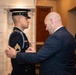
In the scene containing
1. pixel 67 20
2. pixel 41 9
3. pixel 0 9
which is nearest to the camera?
pixel 0 9

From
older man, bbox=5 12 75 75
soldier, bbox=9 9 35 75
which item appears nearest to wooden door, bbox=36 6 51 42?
soldier, bbox=9 9 35 75

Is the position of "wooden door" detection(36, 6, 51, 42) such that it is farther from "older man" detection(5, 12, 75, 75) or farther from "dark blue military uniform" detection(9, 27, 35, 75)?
"older man" detection(5, 12, 75, 75)

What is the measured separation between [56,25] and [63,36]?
0.14m

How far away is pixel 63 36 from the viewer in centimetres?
184

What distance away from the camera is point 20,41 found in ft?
7.13

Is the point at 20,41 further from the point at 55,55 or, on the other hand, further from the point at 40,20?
the point at 40,20

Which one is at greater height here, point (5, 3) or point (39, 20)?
point (5, 3)

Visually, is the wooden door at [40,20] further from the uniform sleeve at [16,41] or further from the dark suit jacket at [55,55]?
the dark suit jacket at [55,55]

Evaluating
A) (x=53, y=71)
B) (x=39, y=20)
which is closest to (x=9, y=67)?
(x=53, y=71)

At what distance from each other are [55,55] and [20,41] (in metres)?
0.51

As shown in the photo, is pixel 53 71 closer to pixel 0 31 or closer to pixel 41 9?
pixel 0 31

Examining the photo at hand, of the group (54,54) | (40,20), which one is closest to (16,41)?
(54,54)

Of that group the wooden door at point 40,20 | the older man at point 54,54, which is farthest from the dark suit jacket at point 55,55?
the wooden door at point 40,20

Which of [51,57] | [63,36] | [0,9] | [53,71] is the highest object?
[0,9]
